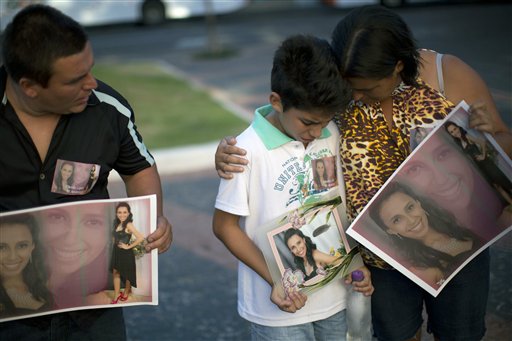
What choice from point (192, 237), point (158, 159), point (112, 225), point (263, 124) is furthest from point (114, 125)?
point (158, 159)

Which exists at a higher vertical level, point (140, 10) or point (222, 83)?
point (222, 83)

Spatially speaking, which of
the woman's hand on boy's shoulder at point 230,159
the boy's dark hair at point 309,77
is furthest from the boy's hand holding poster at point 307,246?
the boy's dark hair at point 309,77

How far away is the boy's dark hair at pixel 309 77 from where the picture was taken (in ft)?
7.47

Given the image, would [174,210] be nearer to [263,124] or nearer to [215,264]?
[215,264]

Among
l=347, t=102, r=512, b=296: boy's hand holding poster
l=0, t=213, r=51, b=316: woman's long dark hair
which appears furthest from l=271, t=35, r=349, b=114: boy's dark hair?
l=0, t=213, r=51, b=316: woman's long dark hair

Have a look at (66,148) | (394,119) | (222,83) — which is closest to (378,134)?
(394,119)

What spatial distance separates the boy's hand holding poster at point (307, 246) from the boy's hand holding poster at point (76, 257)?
1.27 ft

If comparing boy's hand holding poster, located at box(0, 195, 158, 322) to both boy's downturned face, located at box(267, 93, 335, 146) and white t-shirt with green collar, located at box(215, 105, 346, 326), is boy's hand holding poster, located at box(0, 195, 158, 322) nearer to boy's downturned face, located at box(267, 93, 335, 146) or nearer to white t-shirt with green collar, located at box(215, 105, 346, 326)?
white t-shirt with green collar, located at box(215, 105, 346, 326)

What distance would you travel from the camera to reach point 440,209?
2465 mm

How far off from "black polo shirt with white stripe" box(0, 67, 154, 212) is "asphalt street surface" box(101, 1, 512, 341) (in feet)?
4.80

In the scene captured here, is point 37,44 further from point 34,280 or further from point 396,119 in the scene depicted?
point 396,119

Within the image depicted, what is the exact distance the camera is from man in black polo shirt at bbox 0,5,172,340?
7.30ft

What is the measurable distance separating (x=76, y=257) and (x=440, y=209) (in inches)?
46.1

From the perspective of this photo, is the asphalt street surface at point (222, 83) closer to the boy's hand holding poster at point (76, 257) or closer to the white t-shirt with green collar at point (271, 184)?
the white t-shirt with green collar at point (271, 184)
